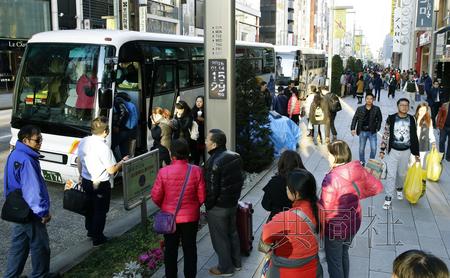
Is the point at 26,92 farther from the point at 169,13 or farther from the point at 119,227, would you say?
the point at 169,13

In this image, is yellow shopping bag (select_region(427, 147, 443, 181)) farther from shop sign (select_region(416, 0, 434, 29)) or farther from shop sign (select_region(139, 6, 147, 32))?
shop sign (select_region(139, 6, 147, 32))

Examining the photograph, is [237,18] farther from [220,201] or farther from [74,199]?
[220,201]

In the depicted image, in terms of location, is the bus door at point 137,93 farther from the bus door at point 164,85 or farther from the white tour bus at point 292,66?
the white tour bus at point 292,66

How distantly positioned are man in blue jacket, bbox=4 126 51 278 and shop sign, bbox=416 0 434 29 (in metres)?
32.7

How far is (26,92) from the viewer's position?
866 centimetres

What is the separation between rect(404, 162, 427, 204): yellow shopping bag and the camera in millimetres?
7461

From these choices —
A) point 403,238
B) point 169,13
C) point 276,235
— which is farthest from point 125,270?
point 169,13

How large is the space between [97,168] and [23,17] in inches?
1036

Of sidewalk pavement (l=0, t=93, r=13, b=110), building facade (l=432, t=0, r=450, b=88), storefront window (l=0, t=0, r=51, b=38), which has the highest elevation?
storefront window (l=0, t=0, r=51, b=38)

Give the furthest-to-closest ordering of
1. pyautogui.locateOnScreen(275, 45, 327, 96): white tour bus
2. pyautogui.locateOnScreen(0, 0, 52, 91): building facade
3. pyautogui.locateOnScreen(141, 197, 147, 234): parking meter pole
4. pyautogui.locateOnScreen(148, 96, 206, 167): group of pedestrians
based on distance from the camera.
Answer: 1. pyautogui.locateOnScreen(275, 45, 327, 96): white tour bus
2. pyautogui.locateOnScreen(0, 0, 52, 91): building facade
3. pyautogui.locateOnScreen(148, 96, 206, 167): group of pedestrians
4. pyautogui.locateOnScreen(141, 197, 147, 234): parking meter pole

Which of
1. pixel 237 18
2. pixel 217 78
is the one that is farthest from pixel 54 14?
pixel 237 18

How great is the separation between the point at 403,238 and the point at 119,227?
4063mm

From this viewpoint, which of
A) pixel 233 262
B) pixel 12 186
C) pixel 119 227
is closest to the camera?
pixel 12 186

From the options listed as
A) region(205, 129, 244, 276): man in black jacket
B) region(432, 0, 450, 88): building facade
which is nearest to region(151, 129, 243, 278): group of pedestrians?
region(205, 129, 244, 276): man in black jacket
